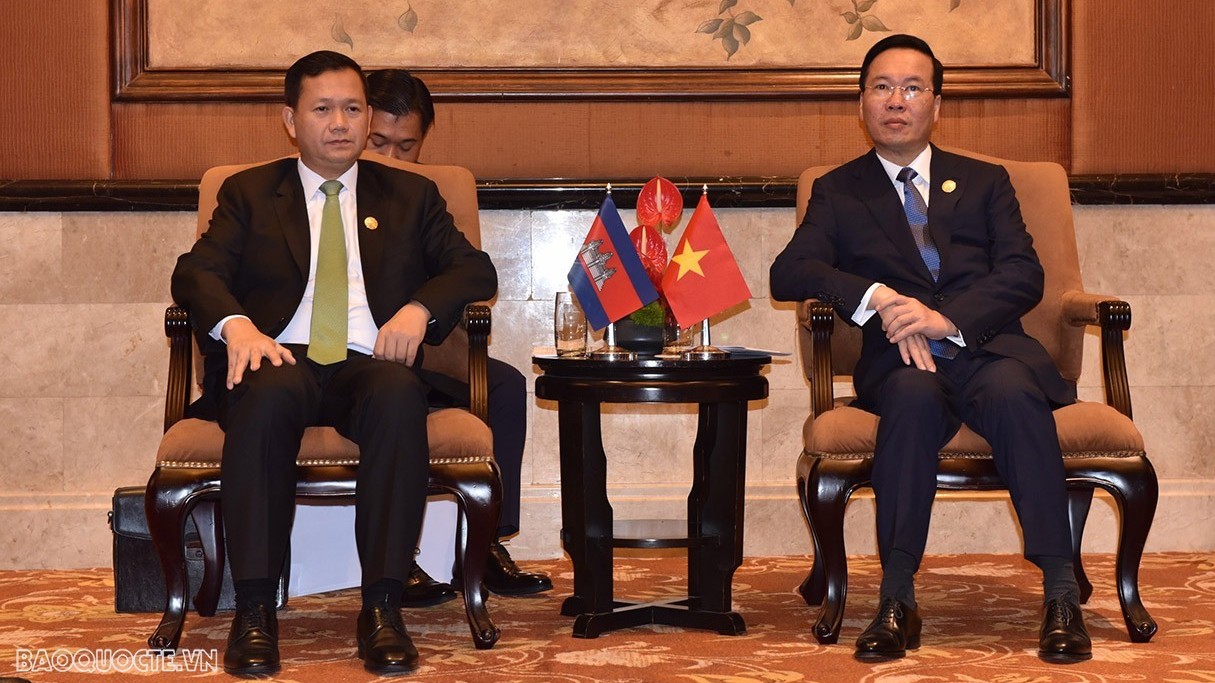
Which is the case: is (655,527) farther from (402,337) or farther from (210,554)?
(210,554)

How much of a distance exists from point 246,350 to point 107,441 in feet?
6.01

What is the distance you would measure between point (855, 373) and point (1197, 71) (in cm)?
210

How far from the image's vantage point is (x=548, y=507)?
464 cm

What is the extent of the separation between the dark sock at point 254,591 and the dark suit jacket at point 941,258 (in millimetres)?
1562

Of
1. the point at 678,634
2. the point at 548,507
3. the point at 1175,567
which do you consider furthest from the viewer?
the point at 548,507

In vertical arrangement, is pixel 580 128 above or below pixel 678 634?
above

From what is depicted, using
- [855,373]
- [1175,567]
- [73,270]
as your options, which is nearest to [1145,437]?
[1175,567]

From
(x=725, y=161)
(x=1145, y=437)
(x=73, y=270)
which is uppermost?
(x=725, y=161)

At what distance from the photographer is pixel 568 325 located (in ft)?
11.5

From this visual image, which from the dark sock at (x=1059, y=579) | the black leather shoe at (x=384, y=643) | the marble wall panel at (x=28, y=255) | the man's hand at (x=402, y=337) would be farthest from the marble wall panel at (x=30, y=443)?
the dark sock at (x=1059, y=579)

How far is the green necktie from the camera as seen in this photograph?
3.31m

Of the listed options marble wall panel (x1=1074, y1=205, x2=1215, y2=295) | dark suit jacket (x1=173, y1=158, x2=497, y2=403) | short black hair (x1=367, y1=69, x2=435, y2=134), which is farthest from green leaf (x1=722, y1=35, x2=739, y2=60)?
dark suit jacket (x1=173, y1=158, x2=497, y2=403)

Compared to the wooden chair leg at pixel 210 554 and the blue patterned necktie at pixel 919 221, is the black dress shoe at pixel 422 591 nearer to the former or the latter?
the wooden chair leg at pixel 210 554

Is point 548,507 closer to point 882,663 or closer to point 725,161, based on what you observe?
point 725,161
